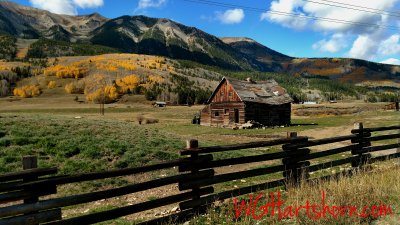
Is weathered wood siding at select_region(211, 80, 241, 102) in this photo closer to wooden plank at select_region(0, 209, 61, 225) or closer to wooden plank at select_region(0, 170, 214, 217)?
wooden plank at select_region(0, 170, 214, 217)

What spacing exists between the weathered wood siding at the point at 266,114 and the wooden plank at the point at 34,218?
41.6 m

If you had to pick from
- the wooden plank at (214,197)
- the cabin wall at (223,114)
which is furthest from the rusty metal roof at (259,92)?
the wooden plank at (214,197)

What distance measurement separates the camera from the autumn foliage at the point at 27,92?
144750mm

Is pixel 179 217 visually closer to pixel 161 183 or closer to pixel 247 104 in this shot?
pixel 161 183

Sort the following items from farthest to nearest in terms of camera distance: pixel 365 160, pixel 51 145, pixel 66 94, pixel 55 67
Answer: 1. pixel 55 67
2. pixel 66 94
3. pixel 51 145
4. pixel 365 160

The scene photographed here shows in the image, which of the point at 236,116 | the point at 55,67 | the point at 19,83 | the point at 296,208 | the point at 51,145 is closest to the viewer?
the point at 296,208

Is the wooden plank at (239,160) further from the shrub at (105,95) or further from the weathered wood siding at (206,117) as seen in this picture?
the shrub at (105,95)

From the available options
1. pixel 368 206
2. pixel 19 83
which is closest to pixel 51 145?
pixel 368 206

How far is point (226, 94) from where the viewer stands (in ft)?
161

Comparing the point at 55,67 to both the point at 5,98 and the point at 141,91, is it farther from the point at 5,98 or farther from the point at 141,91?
the point at 141,91

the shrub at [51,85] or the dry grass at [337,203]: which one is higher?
the shrub at [51,85]

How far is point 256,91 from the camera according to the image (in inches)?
1956

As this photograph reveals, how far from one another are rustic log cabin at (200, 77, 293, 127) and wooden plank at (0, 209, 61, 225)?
41269mm

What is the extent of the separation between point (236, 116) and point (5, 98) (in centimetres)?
12543
